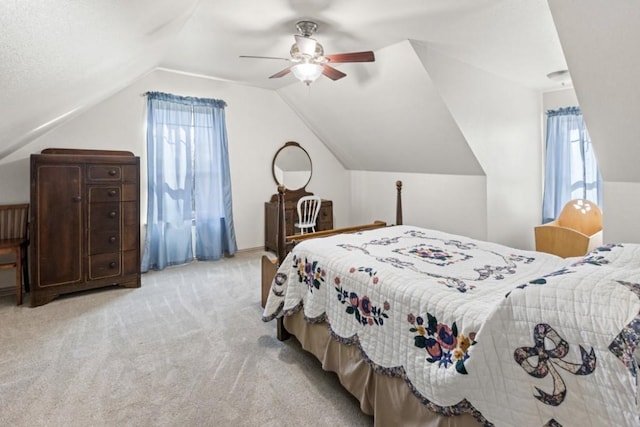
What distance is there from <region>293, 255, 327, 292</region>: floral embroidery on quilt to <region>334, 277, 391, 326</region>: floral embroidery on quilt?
6.3 inches

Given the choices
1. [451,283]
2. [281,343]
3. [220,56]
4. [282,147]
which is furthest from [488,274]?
[282,147]

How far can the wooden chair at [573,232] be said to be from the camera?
11.4 feet

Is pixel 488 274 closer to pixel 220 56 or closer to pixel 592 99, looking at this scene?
pixel 592 99

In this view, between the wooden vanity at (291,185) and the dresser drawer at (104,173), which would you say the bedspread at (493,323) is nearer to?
the dresser drawer at (104,173)

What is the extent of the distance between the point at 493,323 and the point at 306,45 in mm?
2356

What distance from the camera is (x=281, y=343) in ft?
7.90

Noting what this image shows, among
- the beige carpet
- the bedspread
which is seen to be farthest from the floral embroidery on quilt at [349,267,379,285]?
the beige carpet

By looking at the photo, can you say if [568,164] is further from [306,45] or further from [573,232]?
[306,45]

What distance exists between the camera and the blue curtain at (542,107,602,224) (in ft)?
14.1

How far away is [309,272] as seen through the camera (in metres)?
2.12

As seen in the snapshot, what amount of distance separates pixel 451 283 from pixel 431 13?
203 cm

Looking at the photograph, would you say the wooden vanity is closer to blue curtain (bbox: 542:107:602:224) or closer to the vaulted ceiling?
the vaulted ceiling

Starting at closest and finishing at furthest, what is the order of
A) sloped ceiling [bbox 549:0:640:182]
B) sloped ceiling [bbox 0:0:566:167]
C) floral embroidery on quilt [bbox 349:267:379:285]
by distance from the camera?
sloped ceiling [bbox 0:0:566:167] < sloped ceiling [bbox 549:0:640:182] < floral embroidery on quilt [bbox 349:267:379:285]

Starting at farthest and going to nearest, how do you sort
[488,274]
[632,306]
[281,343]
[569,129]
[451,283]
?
[569,129]
[281,343]
[488,274]
[451,283]
[632,306]
